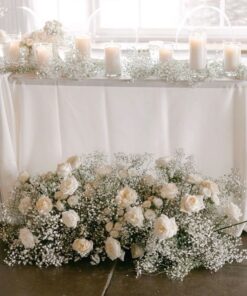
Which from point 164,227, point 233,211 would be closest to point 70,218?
point 164,227

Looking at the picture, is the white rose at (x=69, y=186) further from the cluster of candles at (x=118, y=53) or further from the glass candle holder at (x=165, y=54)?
the glass candle holder at (x=165, y=54)

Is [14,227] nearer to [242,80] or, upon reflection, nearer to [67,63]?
[67,63]

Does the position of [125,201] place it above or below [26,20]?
below

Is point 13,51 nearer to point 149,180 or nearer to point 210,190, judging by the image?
point 149,180

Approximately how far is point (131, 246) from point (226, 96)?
80cm

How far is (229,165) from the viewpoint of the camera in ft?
9.15

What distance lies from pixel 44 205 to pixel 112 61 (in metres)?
0.76

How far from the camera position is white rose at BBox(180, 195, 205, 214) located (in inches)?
97.0

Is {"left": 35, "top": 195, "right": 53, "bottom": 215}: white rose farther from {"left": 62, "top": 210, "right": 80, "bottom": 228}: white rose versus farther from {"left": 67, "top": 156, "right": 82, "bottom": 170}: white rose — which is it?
{"left": 67, "top": 156, "right": 82, "bottom": 170}: white rose

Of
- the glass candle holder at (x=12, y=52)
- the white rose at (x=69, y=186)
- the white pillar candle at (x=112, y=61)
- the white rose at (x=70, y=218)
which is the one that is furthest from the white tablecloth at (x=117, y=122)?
the white rose at (x=70, y=218)

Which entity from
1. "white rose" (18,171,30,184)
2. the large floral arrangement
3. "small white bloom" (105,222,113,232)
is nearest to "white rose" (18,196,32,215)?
the large floral arrangement

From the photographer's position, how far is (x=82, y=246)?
101 inches

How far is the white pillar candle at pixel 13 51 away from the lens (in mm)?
2998

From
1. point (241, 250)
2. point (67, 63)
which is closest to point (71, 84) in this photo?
point (67, 63)
